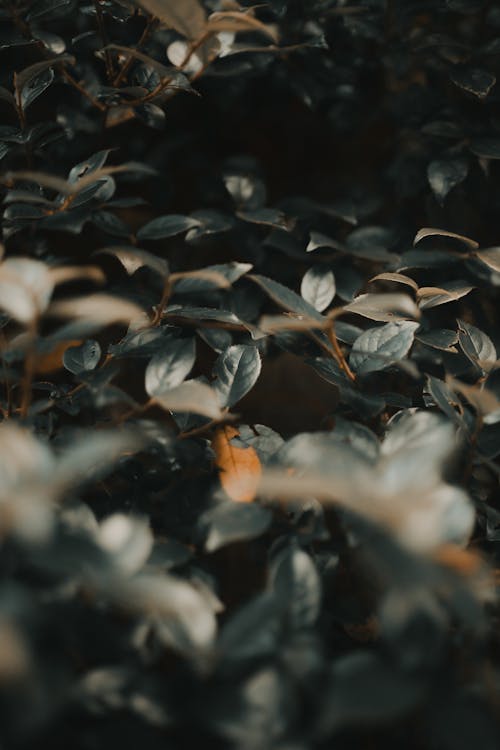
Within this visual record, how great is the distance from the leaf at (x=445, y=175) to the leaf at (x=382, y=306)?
0.27 metres

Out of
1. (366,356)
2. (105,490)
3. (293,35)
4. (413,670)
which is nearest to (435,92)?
(293,35)

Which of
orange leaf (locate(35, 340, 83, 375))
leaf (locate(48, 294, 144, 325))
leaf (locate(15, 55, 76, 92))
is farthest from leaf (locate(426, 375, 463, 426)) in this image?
leaf (locate(15, 55, 76, 92))

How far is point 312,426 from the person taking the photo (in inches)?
53.9

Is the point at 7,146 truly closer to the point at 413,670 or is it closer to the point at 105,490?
the point at 105,490

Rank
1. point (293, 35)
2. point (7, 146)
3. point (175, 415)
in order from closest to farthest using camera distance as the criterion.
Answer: point (175, 415), point (7, 146), point (293, 35)

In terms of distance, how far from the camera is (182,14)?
772 mm

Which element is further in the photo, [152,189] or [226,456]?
[152,189]

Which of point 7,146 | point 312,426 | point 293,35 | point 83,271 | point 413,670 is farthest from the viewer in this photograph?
point 312,426

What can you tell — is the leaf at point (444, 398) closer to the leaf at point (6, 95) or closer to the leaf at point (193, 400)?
the leaf at point (193, 400)

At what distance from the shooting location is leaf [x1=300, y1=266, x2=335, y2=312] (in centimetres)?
96

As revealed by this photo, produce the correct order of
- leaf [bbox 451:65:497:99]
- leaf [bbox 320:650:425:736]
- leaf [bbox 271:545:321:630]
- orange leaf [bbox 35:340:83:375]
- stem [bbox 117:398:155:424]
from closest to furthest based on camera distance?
1. leaf [bbox 320:650:425:736]
2. leaf [bbox 271:545:321:630]
3. stem [bbox 117:398:155:424]
4. orange leaf [bbox 35:340:83:375]
5. leaf [bbox 451:65:497:99]

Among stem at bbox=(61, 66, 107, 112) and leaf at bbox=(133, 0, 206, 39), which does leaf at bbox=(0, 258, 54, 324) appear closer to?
leaf at bbox=(133, 0, 206, 39)

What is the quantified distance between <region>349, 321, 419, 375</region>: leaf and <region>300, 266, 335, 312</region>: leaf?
15cm

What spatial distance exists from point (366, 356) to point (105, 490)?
0.36 meters
